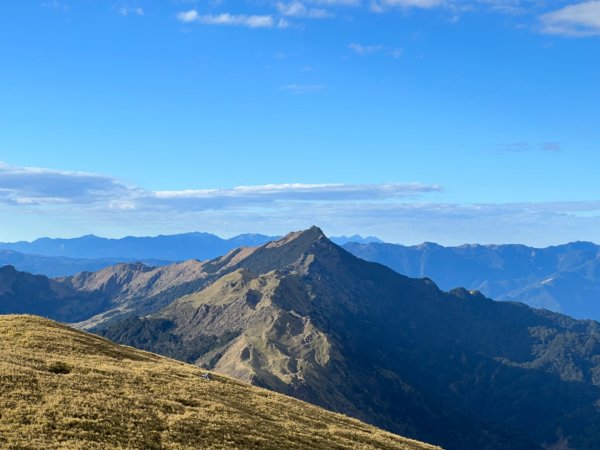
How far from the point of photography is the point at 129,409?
45750 mm

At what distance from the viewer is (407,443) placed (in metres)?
65.1

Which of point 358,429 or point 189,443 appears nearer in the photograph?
point 189,443

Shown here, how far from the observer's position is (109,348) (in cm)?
7138

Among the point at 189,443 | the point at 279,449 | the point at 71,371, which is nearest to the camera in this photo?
the point at 189,443

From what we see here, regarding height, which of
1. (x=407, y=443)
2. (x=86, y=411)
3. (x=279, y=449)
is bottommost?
(x=407, y=443)

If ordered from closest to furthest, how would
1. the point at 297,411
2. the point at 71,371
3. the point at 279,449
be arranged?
the point at 279,449, the point at 71,371, the point at 297,411

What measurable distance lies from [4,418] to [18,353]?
1800 cm

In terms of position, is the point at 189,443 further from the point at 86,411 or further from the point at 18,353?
the point at 18,353

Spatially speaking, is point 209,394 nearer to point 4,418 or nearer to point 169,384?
point 169,384

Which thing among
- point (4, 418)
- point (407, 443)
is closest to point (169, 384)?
point (4, 418)

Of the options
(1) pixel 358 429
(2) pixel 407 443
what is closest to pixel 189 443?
(1) pixel 358 429

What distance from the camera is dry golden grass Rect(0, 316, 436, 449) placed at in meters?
40.4

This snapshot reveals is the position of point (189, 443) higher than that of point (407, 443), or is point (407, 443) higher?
point (189, 443)

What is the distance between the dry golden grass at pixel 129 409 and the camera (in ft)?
Result: 132
